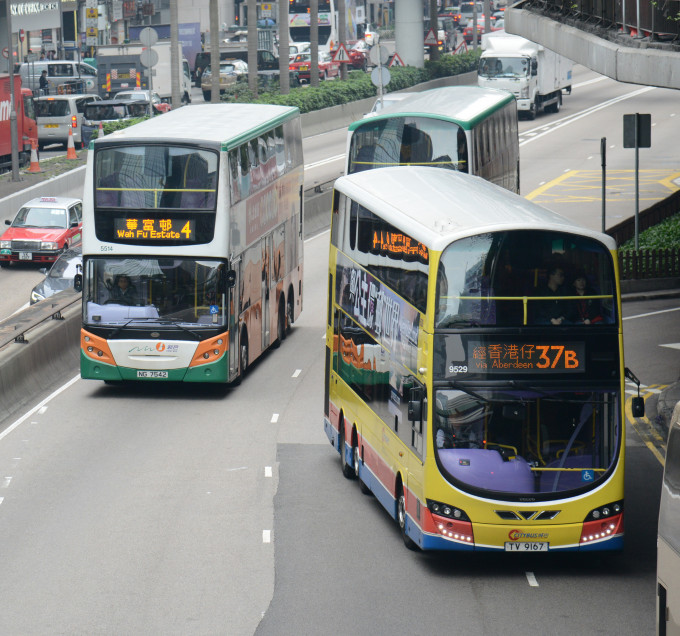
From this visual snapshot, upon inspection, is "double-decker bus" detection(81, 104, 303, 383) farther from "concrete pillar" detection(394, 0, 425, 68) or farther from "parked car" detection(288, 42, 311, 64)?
"parked car" detection(288, 42, 311, 64)

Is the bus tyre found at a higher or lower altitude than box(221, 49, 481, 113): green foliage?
lower

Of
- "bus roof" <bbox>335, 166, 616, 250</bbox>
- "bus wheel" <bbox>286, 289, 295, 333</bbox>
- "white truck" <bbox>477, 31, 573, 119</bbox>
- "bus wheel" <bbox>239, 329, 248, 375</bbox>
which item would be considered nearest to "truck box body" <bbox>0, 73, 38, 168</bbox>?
"white truck" <bbox>477, 31, 573, 119</bbox>

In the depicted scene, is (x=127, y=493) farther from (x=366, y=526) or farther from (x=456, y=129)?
(x=456, y=129)

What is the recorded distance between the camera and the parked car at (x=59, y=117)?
50969 mm

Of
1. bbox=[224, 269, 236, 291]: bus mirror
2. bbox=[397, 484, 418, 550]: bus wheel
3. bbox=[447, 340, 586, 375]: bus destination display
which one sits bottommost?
bbox=[397, 484, 418, 550]: bus wheel

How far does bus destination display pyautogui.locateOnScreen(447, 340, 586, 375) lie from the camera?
40.5 feet

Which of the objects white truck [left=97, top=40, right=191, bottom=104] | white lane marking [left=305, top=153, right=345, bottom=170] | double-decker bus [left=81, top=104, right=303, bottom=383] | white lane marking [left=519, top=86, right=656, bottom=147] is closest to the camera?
double-decker bus [left=81, top=104, right=303, bottom=383]

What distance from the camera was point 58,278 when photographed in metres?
27.6

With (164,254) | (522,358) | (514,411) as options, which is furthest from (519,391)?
(164,254)

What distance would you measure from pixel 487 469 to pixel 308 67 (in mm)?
62640

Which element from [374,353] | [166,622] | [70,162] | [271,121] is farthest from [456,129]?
[70,162]

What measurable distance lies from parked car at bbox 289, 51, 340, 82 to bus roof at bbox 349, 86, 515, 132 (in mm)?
44254

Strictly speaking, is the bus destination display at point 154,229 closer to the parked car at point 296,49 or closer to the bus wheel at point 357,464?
the bus wheel at point 357,464

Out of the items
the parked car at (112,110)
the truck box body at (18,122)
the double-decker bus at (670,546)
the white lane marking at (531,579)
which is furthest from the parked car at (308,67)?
the double-decker bus at (670,546)
